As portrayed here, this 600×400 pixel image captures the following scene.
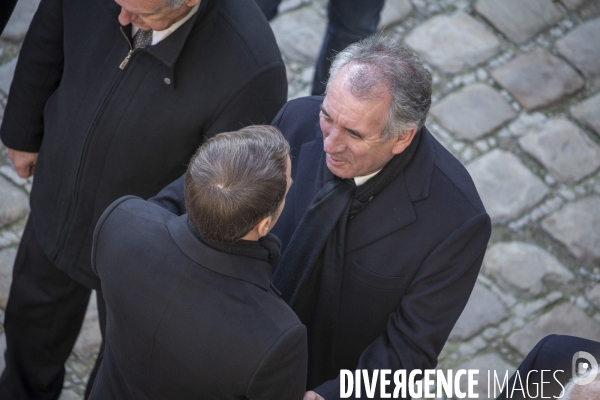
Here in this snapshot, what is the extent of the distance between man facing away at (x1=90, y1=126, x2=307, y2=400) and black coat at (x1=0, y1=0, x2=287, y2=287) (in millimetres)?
544

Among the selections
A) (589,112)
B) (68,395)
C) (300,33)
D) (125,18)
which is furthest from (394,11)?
(68,395)

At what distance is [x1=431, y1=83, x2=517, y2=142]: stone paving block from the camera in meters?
4.10

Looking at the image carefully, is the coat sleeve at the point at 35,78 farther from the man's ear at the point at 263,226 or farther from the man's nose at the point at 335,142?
the man's ear at the point at 263,226

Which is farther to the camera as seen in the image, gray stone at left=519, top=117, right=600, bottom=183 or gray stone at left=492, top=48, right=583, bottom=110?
gray stone at left=492, top=48, right=583, bottom=110

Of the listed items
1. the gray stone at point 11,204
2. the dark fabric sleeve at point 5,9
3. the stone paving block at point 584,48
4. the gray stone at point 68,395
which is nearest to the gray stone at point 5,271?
the gray stone at point 11,204

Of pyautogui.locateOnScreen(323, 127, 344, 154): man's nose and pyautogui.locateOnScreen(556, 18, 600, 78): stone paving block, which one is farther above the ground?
pyautogui.locateOnScreen(323, 127, 344, 154): man's nose

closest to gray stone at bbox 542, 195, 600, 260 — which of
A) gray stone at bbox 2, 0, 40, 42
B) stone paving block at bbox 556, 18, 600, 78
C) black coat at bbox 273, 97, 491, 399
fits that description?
stone paving block at bbox 556, 18, 600, 78

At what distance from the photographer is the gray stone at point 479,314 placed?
3479 mm

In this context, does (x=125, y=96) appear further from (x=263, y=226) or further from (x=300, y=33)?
(x=300, y=33)

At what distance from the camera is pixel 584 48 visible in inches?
177

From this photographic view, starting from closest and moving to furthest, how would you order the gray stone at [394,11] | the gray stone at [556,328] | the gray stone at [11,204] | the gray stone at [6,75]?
1. the gray stone at [556,328]
2. the gray stone at [11,204]
3. the gray stone at [6,75]
4. the gray stone at [394,11]

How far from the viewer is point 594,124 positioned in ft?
13.8

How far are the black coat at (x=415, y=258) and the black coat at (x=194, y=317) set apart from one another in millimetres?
406

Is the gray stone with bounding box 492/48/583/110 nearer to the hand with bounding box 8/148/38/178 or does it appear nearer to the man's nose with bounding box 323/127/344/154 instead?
the man's nose with bounding box 323/127/344/154
